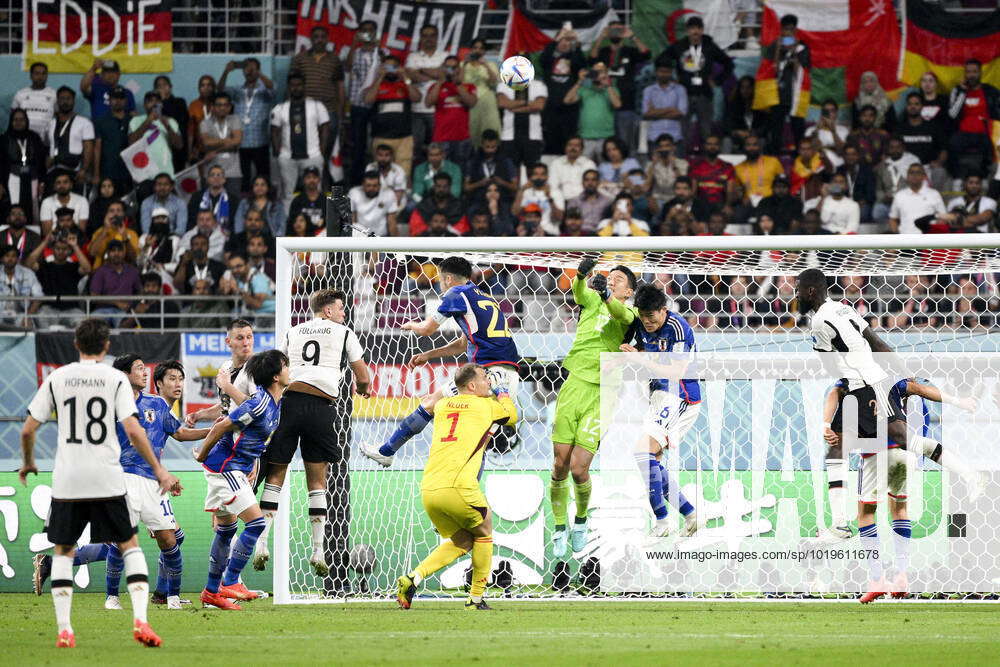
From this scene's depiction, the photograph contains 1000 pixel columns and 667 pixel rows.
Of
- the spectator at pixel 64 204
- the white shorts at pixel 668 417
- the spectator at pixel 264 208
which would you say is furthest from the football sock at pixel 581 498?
the spectator at pixel 64 204

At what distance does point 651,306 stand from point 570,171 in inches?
288

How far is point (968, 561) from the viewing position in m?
10.1

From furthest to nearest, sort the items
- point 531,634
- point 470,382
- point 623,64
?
Result: 1. point 623,64
2. point 470,382
3. point 531,634

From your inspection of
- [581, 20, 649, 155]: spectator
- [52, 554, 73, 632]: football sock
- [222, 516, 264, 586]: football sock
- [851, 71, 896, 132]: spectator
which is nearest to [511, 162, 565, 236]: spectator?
[581, 20, 649, 155]: spectator

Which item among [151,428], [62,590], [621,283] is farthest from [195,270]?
[62,590]

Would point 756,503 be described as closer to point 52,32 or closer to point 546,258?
point 546,258

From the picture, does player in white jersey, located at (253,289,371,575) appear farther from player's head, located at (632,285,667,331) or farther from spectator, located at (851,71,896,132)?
spectator, located at (851,71,896,132)

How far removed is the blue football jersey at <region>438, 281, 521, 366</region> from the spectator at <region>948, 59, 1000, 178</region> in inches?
359

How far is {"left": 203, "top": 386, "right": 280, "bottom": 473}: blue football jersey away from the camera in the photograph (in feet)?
30.7

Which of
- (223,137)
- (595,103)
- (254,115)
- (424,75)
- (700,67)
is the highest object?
(700,67)

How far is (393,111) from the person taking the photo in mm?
17609

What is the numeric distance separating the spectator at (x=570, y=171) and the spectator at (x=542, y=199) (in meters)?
0.11

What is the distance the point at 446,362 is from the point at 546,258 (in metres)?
2.16

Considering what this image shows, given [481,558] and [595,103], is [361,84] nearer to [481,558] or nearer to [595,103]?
[595,103]
